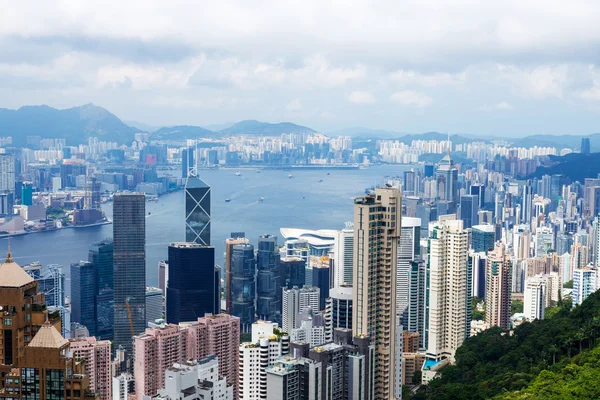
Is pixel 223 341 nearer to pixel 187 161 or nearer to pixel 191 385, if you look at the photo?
Answer: pixel 191 385

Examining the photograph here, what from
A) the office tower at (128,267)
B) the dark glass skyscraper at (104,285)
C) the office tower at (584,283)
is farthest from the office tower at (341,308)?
the dark glass skyscraper at (104,285)

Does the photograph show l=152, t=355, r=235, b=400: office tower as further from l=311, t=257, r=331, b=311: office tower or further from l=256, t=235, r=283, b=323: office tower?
l=311, t=257, r=331, b=311: office tower

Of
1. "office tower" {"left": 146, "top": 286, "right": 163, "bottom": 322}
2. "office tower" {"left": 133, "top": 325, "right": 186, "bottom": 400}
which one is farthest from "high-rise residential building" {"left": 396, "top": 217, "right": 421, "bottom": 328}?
"office tower" {"left": 146, "top": 286, "right": 163, "bottom": 322}

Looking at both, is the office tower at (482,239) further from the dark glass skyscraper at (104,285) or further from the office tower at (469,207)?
the dark glass skyscraper at (104,285)

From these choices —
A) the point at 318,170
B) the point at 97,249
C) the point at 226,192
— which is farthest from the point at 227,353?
the point at 318,170

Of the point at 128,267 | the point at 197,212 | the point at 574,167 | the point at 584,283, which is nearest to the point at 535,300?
the point at 584,283

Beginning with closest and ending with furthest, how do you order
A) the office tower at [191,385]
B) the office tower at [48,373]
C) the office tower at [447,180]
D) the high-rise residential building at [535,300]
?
the office tower at [48,373], the office tower at [191,385], the high-rise residential building at [535,300], the office tower at [447,180]
